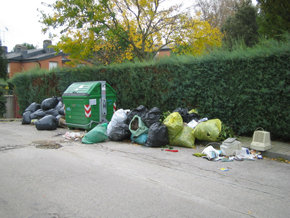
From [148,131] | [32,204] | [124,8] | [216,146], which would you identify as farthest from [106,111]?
[124,8]

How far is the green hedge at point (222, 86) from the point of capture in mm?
6410

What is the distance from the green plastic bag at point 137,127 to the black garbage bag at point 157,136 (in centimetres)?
37

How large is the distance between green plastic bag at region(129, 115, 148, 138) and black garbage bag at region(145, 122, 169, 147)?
37 cm

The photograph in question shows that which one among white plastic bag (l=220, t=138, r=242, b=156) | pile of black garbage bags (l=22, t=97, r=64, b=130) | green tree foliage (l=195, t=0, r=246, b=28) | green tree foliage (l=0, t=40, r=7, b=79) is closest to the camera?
white plastic bag (l=220, t=138, r=242, b=156)

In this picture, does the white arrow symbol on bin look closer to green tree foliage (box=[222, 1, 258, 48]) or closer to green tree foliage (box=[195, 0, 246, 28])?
green tree foliage (box=[222, 1, 258, 48])

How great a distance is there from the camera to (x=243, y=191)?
377 centimetres

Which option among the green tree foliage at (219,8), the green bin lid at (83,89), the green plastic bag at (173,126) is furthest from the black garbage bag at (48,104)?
the green tree foliage at (219,8)

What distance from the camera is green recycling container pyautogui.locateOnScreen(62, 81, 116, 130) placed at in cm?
881

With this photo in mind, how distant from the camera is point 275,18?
11.2 m

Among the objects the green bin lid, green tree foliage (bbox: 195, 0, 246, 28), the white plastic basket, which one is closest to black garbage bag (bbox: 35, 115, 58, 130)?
the green bin lid

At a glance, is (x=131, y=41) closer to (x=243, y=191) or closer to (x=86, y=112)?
(x=86, y=112)

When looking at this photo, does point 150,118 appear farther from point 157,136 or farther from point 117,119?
point 117,119

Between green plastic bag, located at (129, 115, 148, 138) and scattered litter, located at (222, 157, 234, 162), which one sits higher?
green plastic bag, located at (129, 115, 148, 138)

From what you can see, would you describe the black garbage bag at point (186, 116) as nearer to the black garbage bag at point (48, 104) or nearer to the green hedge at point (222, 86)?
the green hedge at point (222, 86)
